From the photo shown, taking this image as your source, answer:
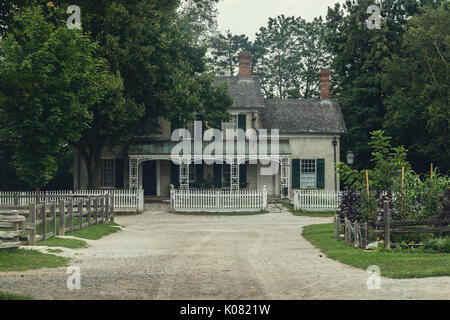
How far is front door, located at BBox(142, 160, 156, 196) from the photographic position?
35969 millimetres

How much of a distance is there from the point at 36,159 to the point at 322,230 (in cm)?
1113

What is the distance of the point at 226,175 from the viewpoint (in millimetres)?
36375

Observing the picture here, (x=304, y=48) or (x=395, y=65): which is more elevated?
(x=304, y=48)

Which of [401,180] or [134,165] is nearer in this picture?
[401,180]

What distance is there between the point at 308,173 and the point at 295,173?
88 cm

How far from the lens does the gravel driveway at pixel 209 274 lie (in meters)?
8.47

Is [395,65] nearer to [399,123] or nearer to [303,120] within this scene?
[399,123]

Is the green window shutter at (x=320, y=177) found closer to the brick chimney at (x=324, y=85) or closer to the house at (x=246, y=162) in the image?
the house at (x=246, y=162)

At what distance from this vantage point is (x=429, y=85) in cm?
3397

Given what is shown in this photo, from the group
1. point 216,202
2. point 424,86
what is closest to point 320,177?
point 424,86

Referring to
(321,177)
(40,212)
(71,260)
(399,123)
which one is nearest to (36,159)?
(40,212)

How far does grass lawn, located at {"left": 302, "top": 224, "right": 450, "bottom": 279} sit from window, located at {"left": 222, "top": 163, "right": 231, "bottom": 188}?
66.7 feet
